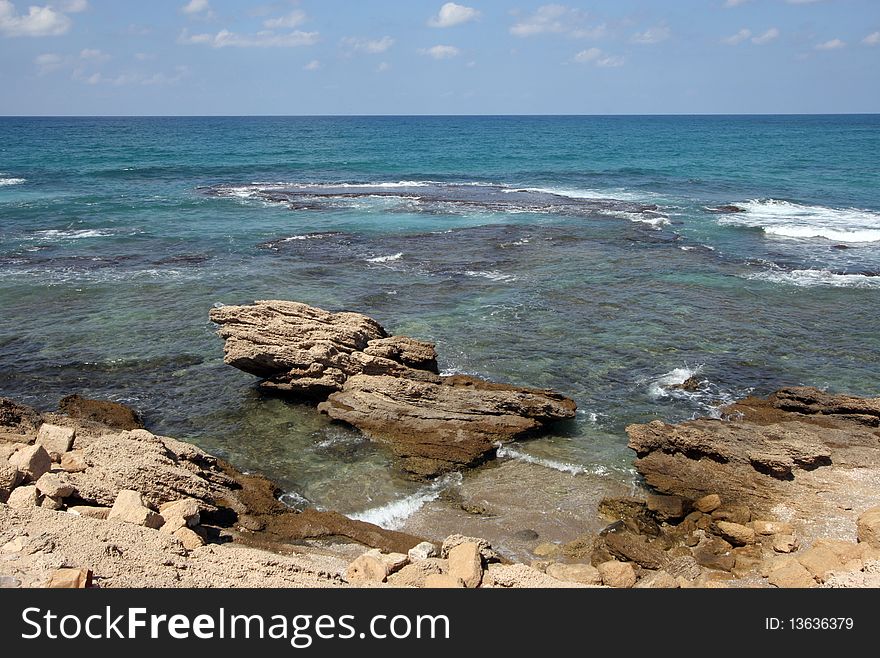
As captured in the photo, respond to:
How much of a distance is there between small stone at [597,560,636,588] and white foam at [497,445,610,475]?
4411mm

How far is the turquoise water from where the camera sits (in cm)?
1886

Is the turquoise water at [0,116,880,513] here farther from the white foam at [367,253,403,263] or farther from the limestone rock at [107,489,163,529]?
the limestone rock at [107,489,163,529]

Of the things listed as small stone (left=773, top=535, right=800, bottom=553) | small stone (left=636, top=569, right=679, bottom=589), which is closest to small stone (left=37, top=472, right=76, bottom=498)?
small stone (left=636, top=569, right=679, bottom=589)

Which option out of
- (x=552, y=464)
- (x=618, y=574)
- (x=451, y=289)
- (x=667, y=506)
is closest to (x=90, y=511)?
(x=618, y=574)

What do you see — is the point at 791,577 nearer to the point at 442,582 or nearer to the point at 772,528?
the point at 772,528

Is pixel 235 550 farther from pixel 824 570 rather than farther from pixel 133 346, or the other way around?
pixel 133 346

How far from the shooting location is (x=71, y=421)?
636 inches

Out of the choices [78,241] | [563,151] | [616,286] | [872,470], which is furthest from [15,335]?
[563,151]

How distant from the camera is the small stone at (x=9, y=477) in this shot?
1135 centimetres

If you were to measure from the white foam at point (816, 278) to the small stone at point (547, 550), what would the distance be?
22.1m

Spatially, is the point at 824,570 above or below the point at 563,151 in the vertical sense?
below

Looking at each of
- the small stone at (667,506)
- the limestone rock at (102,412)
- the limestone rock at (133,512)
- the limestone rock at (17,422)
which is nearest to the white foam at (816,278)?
the small stone at (667,506)

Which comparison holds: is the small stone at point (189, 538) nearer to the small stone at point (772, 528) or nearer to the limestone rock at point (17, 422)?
the limestone rock at point (17, 422)

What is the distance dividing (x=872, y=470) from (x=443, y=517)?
8935 mm
